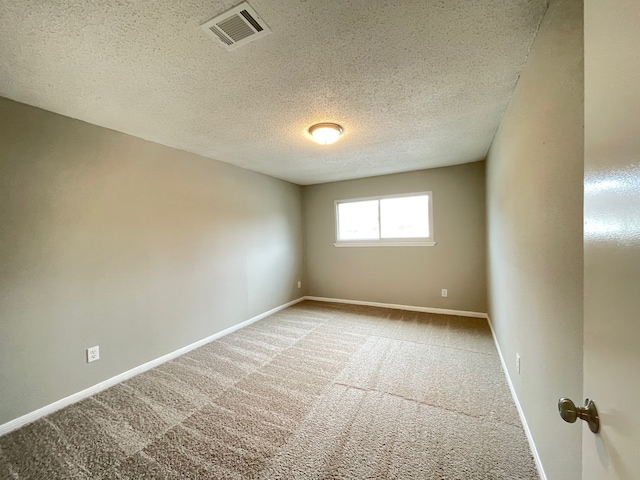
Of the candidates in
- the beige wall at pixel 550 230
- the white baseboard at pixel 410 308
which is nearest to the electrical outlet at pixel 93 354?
the beige wall at pixel 550 230

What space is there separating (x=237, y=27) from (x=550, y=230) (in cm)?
172

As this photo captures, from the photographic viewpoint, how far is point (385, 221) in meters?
4.29

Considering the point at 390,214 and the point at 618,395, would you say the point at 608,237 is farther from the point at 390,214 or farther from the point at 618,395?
the point at 390,214

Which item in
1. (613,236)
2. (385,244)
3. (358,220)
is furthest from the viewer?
(358,220)

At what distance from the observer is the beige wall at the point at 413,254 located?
3625 mm

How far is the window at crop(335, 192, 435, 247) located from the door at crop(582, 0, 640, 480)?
3519 mm

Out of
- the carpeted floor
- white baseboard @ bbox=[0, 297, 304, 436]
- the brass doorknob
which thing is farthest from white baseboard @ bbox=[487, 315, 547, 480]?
white baseboard @ bbox=[0, 297, 304, 436]

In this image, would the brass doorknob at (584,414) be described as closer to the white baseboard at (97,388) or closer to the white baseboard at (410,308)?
the white baseboard at (97,388)

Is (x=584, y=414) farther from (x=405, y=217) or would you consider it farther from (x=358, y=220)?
(x=358, y=220)

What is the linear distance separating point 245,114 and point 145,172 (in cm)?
127

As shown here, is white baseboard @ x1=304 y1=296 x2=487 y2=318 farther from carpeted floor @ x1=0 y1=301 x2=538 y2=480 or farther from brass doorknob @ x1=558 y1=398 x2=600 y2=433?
brass doorknob @ x1=558 y1=398 x2=600 y2=433

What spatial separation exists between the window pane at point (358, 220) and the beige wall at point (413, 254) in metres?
0.16

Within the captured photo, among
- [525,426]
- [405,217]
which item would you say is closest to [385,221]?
[405,217]

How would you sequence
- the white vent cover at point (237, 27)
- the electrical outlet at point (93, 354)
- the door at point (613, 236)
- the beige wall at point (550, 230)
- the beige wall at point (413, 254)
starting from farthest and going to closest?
the beige wall at point (413, 254) → the electrical outlet at point (93, 354) → the white vent cover at point (237, 27) → the beige wall at point (550, 230) → the door at point (613, 236)
